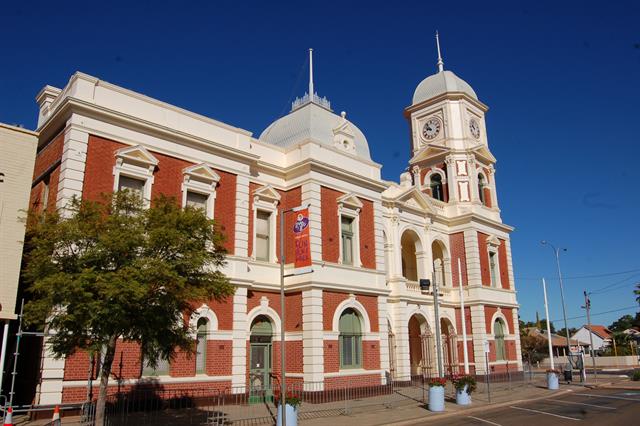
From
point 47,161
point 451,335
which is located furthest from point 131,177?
point 451,335

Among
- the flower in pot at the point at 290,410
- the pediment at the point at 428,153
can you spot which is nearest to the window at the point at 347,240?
the flower in pot at the point at 290,410

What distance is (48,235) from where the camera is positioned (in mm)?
12047

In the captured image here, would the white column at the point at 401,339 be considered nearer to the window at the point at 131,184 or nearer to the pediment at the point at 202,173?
the pediment at the point at 202,173

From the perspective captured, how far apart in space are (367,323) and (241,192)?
822 cm

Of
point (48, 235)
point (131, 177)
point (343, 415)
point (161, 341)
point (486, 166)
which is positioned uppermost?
point (486, 166)

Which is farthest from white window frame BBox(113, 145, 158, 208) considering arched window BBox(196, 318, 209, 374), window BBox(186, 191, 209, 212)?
arched window BBox(196, 318, 209, 374)

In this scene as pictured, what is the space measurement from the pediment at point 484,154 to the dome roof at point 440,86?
4.21 metres

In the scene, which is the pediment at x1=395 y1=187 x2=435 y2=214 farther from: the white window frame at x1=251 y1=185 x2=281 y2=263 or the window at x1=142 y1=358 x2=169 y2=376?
the window at x1=142 y1=358 x2=169 y2=376

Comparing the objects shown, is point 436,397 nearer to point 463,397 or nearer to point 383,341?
Answer: point 463,397

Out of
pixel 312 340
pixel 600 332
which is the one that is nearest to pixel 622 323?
pixel 600 332

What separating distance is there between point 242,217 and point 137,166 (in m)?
4.70

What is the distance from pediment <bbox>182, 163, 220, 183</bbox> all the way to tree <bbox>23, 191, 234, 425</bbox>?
7.22 m

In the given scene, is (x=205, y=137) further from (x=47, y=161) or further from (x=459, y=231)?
(x=459, y=231)

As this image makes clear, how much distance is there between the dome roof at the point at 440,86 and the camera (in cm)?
3891
